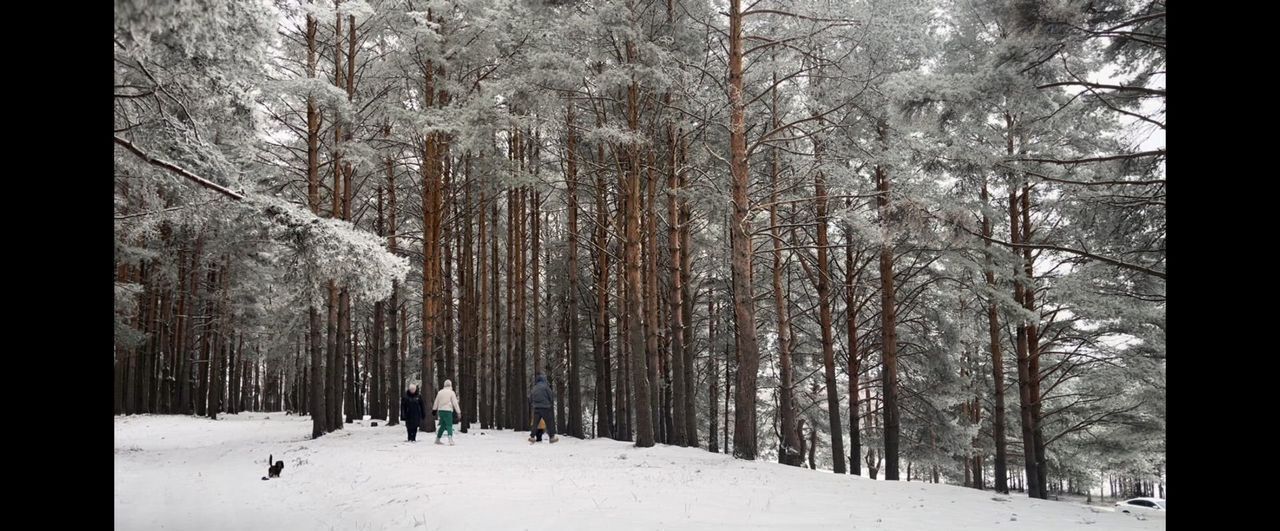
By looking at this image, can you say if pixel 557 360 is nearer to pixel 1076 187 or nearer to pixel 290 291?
pixel 290 291

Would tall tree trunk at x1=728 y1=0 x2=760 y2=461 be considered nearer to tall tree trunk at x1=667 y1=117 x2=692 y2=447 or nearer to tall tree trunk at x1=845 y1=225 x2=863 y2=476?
tall tree trunk at x1=667 y1=117 x2=692 y2=447

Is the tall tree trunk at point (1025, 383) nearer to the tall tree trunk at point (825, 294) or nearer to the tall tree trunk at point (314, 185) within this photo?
the tall tree trunk at point (825, 294)

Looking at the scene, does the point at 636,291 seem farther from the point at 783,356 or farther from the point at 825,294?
the point at 825,294

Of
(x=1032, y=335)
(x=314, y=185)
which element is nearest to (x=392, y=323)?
(x=314, y=185)

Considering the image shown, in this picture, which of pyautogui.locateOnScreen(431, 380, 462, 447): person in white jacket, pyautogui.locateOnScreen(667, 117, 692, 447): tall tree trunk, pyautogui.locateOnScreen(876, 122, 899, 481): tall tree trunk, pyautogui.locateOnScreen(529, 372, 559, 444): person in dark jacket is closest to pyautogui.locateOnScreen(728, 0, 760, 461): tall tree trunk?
pyautogui.locateOnScreen(667, 117, 692, 447): tall tree trunk

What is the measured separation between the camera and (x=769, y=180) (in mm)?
16641

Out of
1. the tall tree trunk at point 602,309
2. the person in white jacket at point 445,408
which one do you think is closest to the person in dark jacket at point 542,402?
A: the person in white jacket at point 445,408

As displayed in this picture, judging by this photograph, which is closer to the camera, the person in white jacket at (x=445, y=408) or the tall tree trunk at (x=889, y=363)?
the person in white jacket at (x=445, y=408)

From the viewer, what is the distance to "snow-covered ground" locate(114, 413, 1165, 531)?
6.39 m

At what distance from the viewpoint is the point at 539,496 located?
738cm

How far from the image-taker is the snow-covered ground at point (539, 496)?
6.39m

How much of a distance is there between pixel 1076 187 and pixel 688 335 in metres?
9.03

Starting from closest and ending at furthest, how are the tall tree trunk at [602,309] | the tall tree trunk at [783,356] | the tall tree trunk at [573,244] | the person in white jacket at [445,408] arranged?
the tall tree trunk at [783,356] < the person in white jacket at [445,408] < the tall tree trunk at [573,244] < the tall tree trunk at [602,309]
